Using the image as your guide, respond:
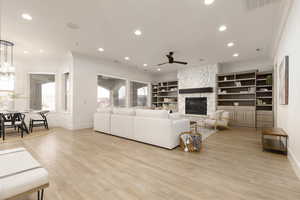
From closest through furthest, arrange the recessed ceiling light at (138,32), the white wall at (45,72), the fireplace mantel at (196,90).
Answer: the recessed ceiling light at (138,32), the white wall at (45,72), the fireplace mantel at (196,90)

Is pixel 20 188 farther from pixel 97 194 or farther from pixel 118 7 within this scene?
pixel 118 7

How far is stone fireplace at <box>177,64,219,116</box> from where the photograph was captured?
21.2 ft

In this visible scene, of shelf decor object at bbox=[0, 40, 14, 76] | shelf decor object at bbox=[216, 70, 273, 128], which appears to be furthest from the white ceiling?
shelf decor object at bbox=[216, 70, 273, 128]

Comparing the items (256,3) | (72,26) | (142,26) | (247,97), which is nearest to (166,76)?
(247,97)

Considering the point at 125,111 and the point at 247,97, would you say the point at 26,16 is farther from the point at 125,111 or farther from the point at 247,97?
the point at 247,97

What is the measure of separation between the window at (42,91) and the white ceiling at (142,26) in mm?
1259

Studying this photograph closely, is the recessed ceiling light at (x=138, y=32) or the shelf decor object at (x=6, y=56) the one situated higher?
the recessed ceiling light at (x=138, y=32)

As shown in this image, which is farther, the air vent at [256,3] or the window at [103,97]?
the window at [103,97]

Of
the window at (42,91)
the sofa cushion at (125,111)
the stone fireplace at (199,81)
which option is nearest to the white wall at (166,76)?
the stone fireplace at (199,81)

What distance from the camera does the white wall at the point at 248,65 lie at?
555 cm

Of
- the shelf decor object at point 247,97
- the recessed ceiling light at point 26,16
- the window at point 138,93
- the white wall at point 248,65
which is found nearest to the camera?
the recessed ceiling light at point 26,16

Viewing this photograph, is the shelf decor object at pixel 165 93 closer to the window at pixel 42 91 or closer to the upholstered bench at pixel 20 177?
the window at pixel 42 91

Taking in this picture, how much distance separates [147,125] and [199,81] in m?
4.83

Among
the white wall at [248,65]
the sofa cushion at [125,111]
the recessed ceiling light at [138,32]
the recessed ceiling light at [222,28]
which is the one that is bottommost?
the sofa cushion at [125,111]
